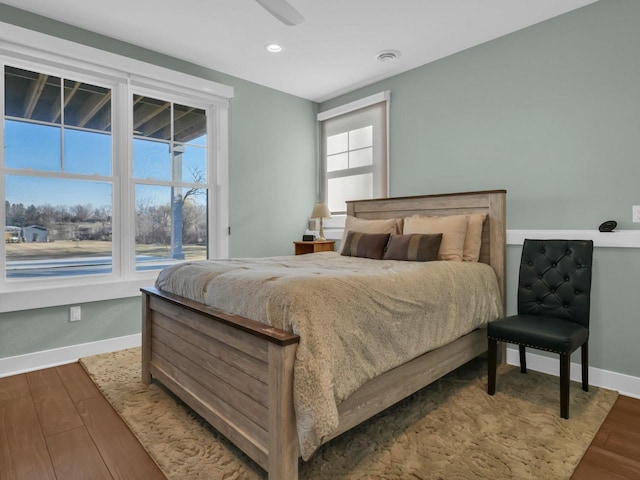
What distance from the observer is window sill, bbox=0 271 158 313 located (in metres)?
2.75

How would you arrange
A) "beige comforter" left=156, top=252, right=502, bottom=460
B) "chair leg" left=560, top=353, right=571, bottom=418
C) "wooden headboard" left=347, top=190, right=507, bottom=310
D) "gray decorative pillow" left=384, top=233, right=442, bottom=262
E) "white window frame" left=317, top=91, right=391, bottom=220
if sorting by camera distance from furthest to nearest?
1. "white window frame" left=317, top=91, right=391, bottom=220
2. "wooden headboard" left=347, top=190, right=507, bottom=310
3. "gray decorative pillow" left=384, top=233, right=442, bottom=262
4. "chair leg" left=560, top=353, right=571, bottom=418
5. "beige comforter" left=156, top=252, right=502, bottom=460

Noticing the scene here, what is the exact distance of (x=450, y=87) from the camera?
3426 millimetres

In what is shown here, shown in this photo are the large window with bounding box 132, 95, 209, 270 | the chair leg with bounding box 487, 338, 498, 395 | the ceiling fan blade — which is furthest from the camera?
the large window with bounding box 132, 95, 209, 270

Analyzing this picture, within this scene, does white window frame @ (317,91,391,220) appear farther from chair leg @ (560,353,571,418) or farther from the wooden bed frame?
chair leg @ (560,353,571,418)

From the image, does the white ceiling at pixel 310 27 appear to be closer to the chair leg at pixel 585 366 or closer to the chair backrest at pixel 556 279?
the chair backrest at pixel 556 279

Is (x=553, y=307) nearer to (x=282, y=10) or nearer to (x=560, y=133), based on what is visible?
(x=560, y=133)

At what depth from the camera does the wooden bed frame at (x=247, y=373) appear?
4.66ft

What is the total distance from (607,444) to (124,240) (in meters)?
3.62

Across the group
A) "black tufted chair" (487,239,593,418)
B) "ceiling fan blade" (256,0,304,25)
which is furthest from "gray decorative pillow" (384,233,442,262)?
"ceiling fan blade" (256,0,304,25)

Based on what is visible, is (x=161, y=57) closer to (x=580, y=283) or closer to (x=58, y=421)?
(x=58, y=421)

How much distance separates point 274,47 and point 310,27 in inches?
18.4

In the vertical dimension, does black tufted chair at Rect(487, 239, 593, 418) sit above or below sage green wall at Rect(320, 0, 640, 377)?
below

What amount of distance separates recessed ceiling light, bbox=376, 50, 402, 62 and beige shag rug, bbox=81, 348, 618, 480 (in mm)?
2815

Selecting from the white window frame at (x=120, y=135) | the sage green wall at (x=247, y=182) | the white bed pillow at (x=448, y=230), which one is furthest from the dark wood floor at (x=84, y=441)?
the white bed pillow at (x=448, y=230)
